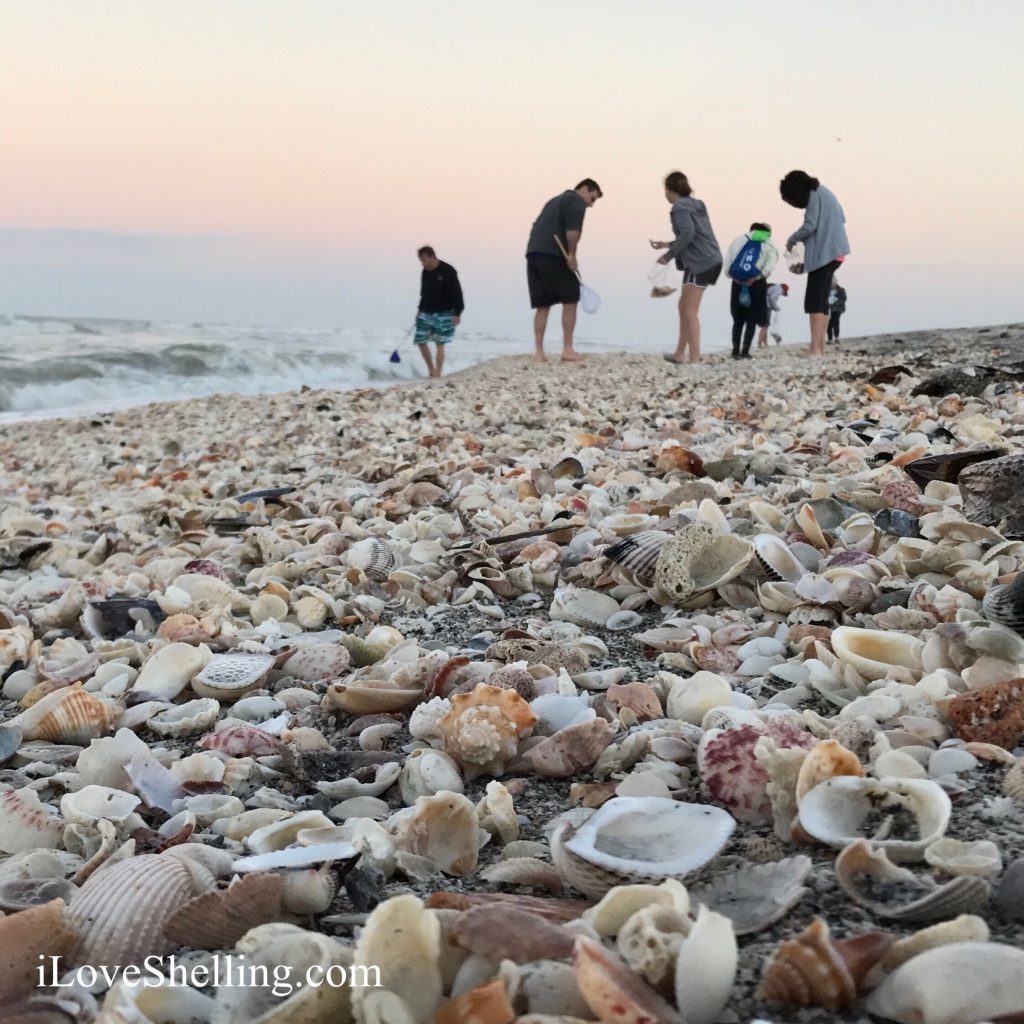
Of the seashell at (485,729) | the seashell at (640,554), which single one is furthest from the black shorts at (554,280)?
the seashell at (485,729)

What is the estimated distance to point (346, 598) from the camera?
9.31 feet

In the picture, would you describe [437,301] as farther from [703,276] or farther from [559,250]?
[703,276]

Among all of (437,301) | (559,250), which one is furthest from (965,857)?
(437,301)

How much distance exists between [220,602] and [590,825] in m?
1.85

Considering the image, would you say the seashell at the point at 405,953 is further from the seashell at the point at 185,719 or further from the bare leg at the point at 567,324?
the bare leg at the point at 567,324

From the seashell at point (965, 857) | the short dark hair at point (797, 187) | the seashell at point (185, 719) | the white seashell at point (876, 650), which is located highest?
the short dark hair at point (797, 187)

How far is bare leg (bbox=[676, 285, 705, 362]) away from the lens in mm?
11037

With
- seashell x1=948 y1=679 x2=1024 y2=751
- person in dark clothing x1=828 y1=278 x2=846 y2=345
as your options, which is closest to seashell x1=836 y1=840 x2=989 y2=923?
seashell x1=948 y1=679 x2=1024 y2=751

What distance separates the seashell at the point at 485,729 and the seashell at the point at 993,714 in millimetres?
684

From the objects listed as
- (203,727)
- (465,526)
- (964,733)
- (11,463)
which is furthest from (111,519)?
(964,733)

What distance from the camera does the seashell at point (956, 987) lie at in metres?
0.88

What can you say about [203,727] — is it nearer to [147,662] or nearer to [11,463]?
[147,662]

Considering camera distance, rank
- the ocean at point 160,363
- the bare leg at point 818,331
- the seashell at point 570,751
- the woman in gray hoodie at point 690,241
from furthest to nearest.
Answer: the ocean at point 160,363, the woman in gray hoodie at point 690,241, the bare leg at point 818,331, the seashell at point 570,751

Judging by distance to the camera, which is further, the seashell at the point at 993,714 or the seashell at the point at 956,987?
the seashell at the point at 993,714
